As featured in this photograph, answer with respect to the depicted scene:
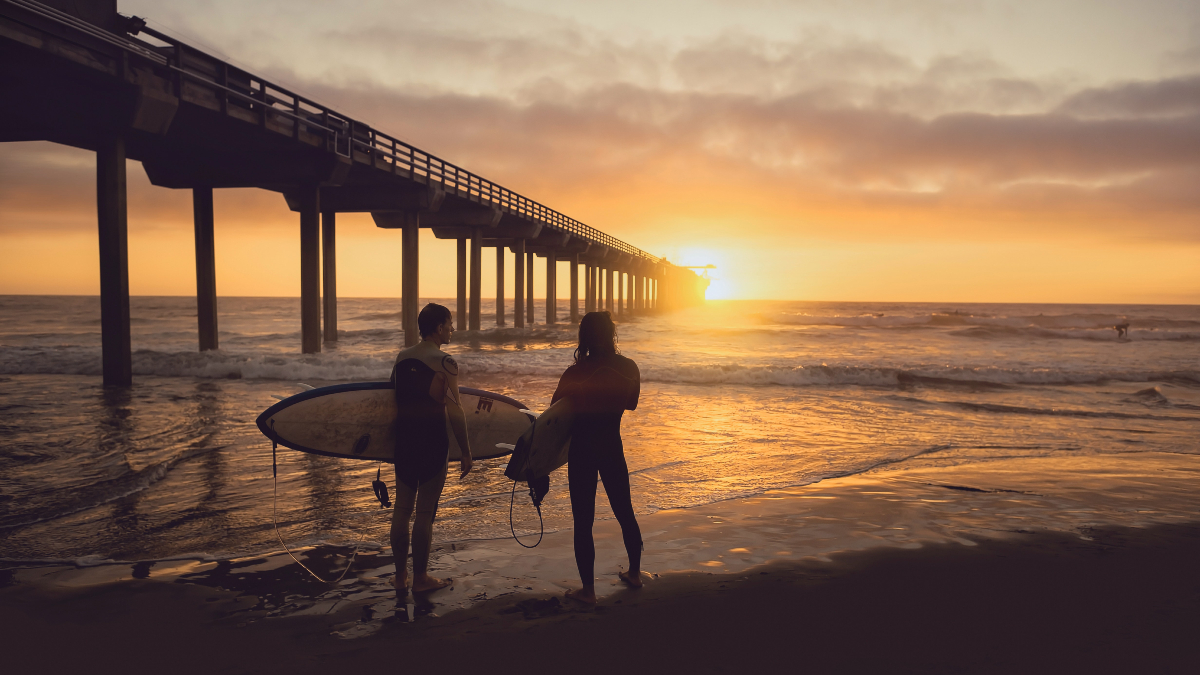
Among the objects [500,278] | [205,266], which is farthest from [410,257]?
[500,278]

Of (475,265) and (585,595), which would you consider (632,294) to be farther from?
(585,595)

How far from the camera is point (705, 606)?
3285 millimetres

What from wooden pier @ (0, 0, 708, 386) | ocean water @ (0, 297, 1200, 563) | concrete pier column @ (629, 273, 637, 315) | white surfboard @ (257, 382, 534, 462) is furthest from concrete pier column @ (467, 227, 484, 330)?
concrete pier column @ (629, 273, 637, 315)

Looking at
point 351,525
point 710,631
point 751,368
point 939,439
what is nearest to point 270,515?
point 351,525

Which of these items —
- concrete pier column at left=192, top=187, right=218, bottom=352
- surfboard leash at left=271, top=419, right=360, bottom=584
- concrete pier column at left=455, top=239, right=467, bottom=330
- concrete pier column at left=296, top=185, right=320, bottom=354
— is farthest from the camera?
concrete pier column at left=455, top=239, right=467, bottom=330

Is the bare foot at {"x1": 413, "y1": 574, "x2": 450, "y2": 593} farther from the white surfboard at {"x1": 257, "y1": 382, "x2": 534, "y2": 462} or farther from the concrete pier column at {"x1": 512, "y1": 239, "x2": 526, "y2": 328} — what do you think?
the concrete pier column at {"x1": 512, "y1": 239, "x2": 526, "y2": 328}

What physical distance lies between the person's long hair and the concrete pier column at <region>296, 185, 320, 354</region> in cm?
1517

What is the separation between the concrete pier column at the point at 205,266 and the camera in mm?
16406

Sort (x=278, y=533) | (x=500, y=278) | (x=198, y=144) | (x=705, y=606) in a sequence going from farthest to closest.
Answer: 1. (x=500, y=278)
2. (x=198, y=144)
3. (x=278, y=533)
4. (x=705, y=606)

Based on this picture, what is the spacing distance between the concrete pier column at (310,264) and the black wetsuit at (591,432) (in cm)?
1518

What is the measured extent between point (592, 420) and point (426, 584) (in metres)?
1.25

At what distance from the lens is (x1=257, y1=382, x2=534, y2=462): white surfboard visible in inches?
155

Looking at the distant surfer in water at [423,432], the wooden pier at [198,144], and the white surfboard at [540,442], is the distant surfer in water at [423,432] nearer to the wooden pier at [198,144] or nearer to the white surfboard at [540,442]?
the white surfboard at [540,442]

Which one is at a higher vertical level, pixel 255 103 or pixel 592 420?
pixel 255 103
